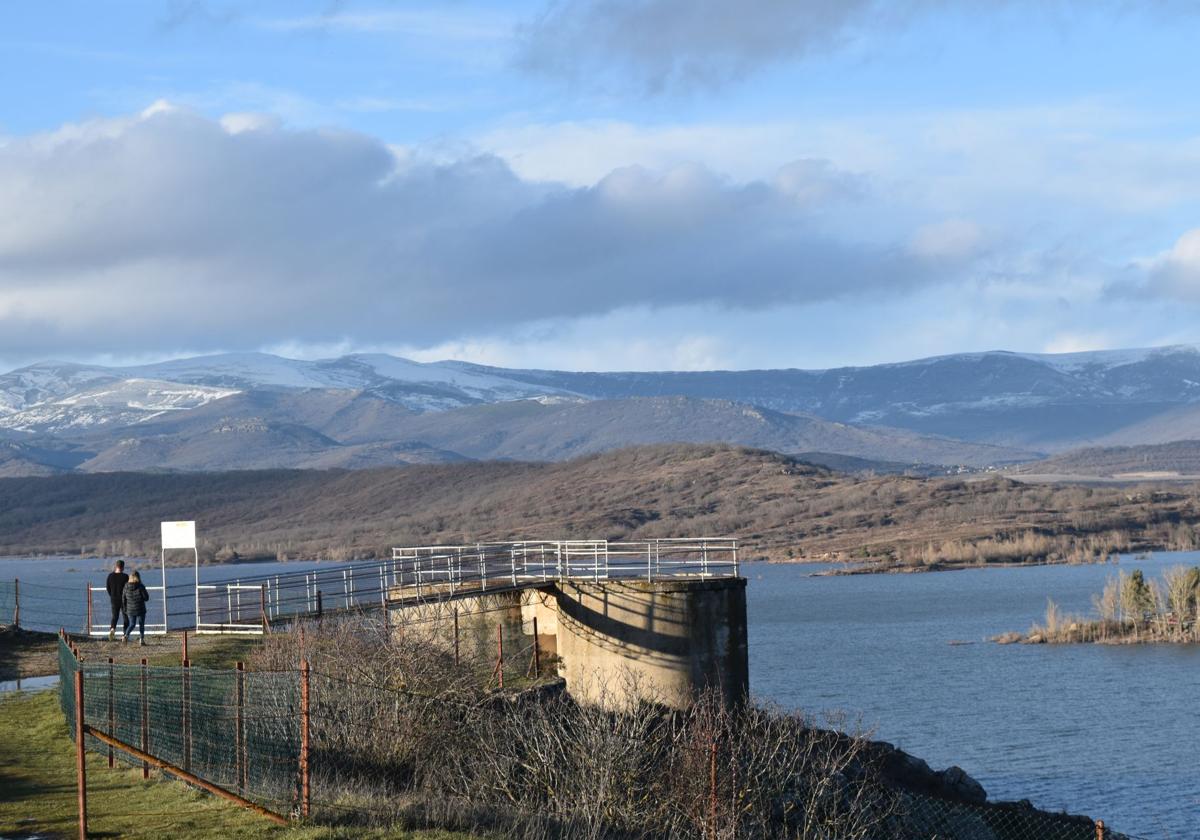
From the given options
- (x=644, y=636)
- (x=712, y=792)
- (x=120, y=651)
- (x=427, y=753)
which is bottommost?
(x=427, y=753)

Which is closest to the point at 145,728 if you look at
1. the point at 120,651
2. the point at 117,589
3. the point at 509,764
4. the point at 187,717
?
the point at 187,717

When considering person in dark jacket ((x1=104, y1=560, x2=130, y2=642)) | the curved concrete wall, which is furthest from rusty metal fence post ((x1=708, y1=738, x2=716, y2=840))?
person in dark jacket ((x1=104, y1=560, x2=130, y2=642))

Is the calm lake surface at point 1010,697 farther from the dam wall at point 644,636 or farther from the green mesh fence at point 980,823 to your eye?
the dam wall at point 644,636

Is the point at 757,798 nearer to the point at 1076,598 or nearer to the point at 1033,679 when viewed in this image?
the point at 1033,679

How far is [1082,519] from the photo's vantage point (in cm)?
19500

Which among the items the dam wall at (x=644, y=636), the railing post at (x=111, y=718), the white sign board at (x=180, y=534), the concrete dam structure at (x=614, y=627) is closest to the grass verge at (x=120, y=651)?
the concrete dam structure at (x=614, y=627)

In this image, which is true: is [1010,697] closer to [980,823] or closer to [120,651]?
[980,823]

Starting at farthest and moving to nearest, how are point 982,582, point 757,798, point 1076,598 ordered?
1. point 982,582
2. point 1076,598
3. point 757,798

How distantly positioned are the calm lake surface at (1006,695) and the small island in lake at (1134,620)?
215cm

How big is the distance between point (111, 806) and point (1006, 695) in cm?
5090

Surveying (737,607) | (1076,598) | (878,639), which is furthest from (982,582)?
(737,607)

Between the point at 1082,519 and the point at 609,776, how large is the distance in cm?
17930

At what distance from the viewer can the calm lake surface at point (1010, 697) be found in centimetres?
4791

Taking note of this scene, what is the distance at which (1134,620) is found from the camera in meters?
89.6
